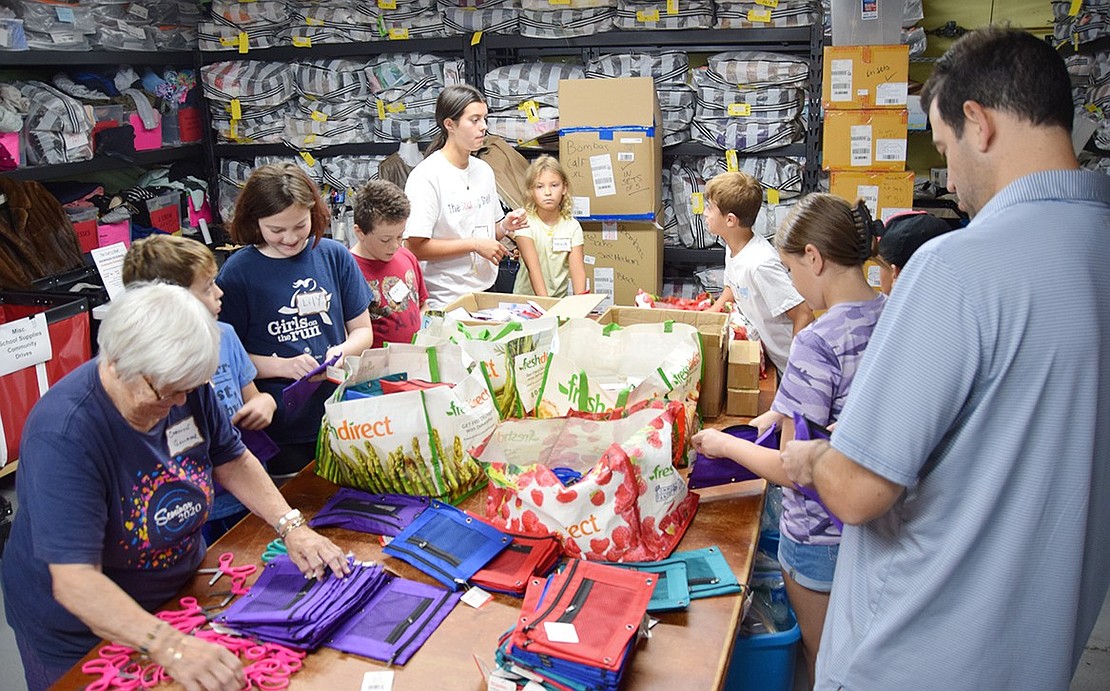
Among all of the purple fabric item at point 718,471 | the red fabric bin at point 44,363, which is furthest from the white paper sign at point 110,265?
the purple fabric item at point 718,471

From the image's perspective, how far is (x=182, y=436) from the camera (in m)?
1.71

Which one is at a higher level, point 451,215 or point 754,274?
point 451,215

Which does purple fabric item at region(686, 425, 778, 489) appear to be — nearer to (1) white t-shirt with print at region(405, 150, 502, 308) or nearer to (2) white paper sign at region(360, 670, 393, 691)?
(2) white paper sign at region(360, 670, 393, 691)

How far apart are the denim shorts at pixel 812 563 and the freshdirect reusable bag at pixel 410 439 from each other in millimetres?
781

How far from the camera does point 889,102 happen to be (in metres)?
4.59

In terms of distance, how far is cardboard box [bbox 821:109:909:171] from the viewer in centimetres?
461

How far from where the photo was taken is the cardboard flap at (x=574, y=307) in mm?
2830

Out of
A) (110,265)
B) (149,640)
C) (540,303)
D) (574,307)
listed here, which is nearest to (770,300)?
(574,307)

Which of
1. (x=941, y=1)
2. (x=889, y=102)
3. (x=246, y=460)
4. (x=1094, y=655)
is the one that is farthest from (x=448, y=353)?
(x=941, y=1)

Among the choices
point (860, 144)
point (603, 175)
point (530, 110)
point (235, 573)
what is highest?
point (530, 110)

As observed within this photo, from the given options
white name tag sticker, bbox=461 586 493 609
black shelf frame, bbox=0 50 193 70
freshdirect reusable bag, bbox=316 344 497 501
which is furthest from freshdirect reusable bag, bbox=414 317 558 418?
black shelf frame, bbox=0 50 193 70

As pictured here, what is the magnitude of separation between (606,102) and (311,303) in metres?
2.67

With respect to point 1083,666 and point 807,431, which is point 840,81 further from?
point 807,431

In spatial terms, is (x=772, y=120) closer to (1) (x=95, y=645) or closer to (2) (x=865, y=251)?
(2) (x=865, y=251)
